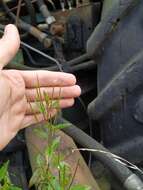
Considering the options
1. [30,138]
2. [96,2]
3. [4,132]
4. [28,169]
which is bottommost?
[28,169]

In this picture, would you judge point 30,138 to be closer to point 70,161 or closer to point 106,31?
point 70,161

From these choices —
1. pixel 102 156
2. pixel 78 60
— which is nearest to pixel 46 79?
pixel 102 156

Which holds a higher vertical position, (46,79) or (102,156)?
(46,79)

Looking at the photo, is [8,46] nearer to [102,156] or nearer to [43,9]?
[102,156]

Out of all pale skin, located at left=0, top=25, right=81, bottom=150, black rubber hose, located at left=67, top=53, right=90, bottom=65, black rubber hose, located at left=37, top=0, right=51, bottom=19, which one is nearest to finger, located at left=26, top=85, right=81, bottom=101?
pale skin, located at left=0, top=25, right=81, bottom=150

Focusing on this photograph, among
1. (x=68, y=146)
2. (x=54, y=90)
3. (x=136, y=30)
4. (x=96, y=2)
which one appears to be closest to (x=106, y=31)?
(x=136, y=30)

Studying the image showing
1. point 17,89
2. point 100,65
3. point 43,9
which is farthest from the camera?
point 43,9
